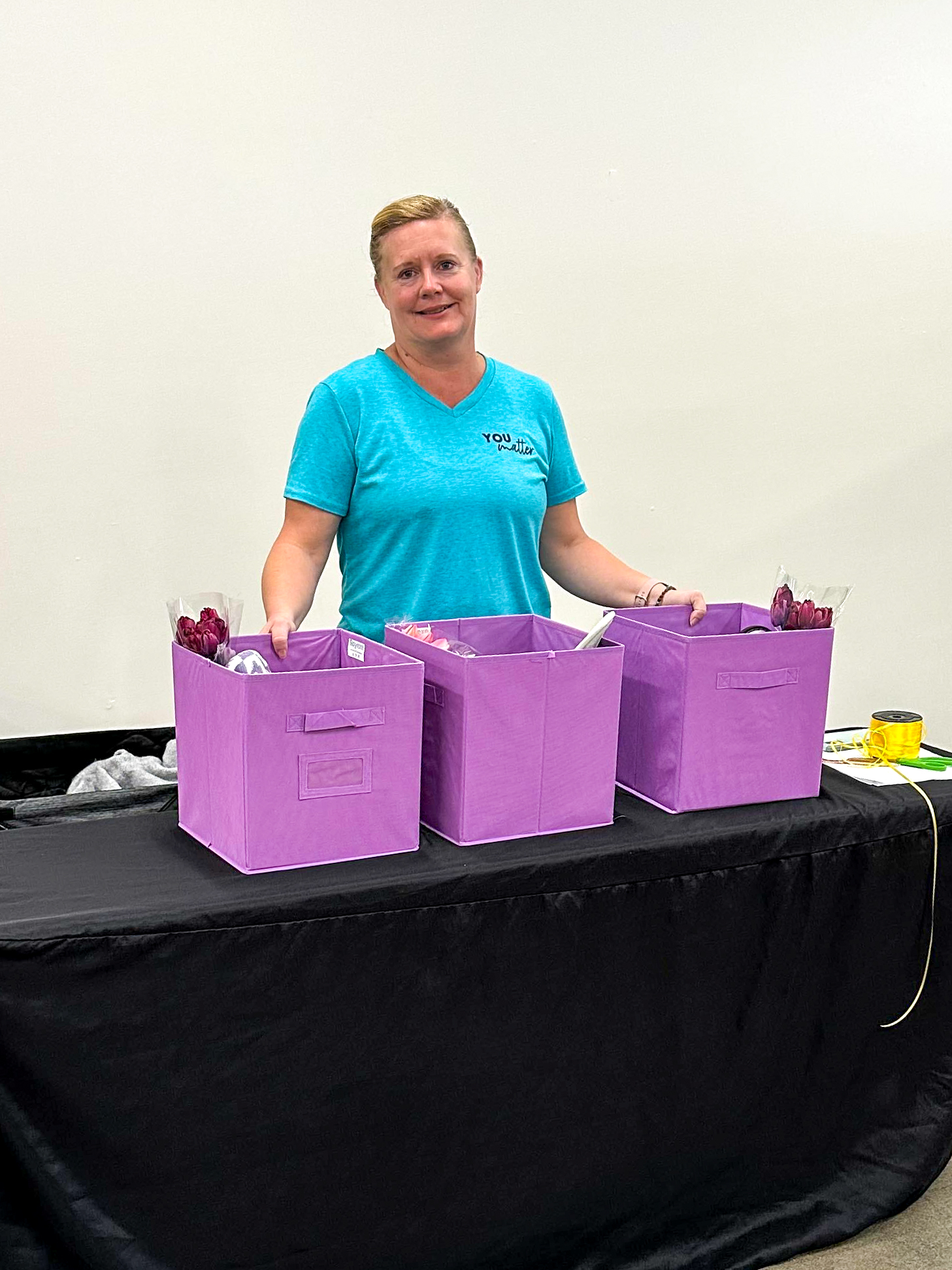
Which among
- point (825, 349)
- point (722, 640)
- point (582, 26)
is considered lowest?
point (722, 640)

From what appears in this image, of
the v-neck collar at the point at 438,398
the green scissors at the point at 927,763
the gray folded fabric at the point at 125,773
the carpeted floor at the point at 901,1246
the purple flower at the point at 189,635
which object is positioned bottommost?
the carpeted floor at the point at 901,1246

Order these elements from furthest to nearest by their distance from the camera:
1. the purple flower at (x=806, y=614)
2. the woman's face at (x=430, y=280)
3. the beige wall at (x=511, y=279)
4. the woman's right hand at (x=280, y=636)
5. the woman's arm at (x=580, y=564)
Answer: the beige wall at (x=511, y=279) → the woman's arm at (x=580, y=564) → the woman's face at (x=430, y=280) → the purple flower at (x=806, y=614) → the woman's right hand at (x=280, y=636)

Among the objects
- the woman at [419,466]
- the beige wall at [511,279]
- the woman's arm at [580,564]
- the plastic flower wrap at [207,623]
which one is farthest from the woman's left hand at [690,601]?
the beige wall at [511,279]

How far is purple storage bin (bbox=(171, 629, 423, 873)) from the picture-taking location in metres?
1.34

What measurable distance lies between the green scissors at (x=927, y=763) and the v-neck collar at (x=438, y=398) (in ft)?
2.92

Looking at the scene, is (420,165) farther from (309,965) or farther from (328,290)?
(309,965)

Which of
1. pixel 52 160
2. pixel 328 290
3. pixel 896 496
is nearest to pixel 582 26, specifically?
pixel 328 290

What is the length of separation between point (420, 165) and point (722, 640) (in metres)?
1.86

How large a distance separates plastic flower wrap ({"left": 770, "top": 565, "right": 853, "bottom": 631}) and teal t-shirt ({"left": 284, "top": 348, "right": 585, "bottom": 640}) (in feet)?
1.44

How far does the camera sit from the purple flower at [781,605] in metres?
1.68

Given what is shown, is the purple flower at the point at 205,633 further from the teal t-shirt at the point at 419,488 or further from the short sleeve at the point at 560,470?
the short sleeve at the point at 560,470

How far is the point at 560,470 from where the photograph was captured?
6.77ft

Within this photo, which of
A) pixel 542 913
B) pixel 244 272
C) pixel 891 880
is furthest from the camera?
pixel 244 272

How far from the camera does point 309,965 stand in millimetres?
1377
